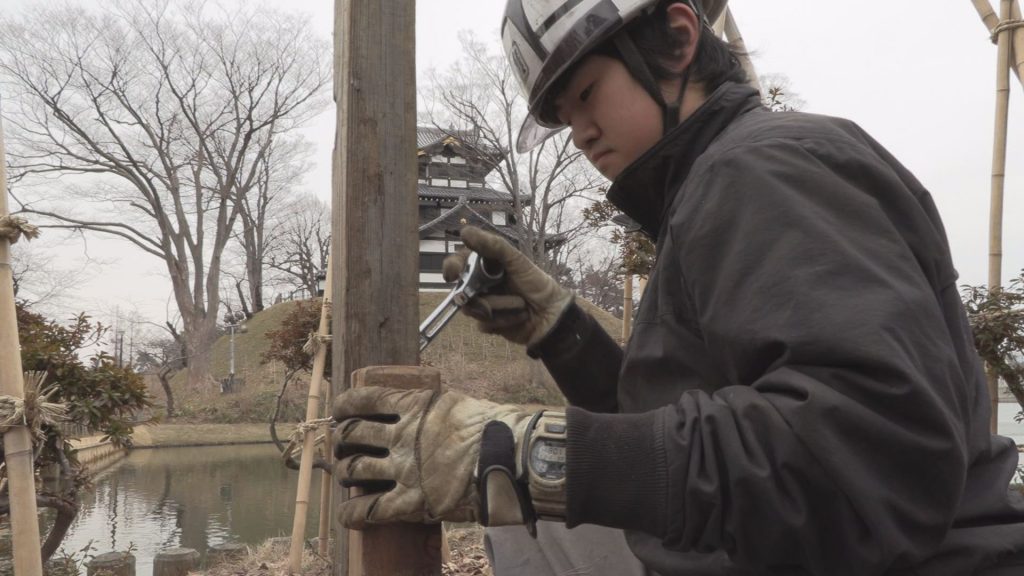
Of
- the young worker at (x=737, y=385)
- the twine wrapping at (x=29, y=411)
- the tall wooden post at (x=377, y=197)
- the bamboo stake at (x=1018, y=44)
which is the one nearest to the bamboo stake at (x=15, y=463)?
the twine wrapping at (x=29, y=411)

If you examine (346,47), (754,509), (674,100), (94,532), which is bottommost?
(94,532)

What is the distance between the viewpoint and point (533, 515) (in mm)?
1229

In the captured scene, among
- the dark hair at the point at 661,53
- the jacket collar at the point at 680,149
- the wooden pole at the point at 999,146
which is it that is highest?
the wooden pole at the point at 999,146

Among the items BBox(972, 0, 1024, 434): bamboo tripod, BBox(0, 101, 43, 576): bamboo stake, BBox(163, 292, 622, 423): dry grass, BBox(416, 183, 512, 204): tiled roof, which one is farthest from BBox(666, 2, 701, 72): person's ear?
BBox(416, 183, 512, 204): tiled roof

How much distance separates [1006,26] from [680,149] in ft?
11.9

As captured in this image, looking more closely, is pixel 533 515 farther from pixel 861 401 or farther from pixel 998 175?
pixel 998 175

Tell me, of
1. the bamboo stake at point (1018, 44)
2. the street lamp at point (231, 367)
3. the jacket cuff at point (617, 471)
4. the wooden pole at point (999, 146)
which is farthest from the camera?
the street lamp at point (231, 367)

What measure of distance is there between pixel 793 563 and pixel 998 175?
420cm

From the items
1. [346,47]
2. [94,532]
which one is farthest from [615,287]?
[346,47]

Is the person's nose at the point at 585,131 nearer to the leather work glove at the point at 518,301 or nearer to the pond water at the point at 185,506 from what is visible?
the leather work glove at the point at 518,301

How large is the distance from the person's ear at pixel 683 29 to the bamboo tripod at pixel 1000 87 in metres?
3.34

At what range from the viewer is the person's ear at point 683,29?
5.03ft

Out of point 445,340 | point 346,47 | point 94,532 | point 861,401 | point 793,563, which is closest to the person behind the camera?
point 861,401

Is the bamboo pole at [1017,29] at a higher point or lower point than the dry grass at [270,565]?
higher
